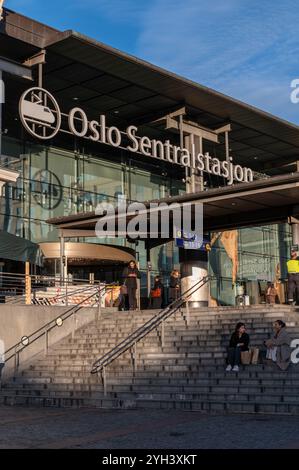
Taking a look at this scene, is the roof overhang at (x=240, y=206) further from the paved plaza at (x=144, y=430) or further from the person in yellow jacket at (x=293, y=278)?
the paved plaza at (x=144, y=430)

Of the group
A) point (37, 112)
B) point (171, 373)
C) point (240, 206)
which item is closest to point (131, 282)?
point (240, 206)

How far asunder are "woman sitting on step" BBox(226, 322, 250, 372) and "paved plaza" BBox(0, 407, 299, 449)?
2.05 m

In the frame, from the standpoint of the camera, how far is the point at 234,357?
14.9 m

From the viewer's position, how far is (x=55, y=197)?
3161cm

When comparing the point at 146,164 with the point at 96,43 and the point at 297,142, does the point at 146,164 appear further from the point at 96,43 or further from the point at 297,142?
the point at 96,43

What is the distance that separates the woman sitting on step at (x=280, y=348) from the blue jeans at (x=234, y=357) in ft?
2.07

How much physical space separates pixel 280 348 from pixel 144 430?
454 centimetres

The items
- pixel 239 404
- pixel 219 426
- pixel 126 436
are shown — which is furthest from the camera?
pixel 239 404

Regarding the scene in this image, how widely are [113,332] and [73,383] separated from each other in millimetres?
3726

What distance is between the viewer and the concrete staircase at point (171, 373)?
13578mm

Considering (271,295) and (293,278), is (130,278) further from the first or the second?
(271,295)

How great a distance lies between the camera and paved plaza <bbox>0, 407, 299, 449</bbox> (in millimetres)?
9641

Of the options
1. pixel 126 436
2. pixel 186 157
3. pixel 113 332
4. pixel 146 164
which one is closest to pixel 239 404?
pixel 126 436

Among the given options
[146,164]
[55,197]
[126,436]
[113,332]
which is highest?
[146,164]
